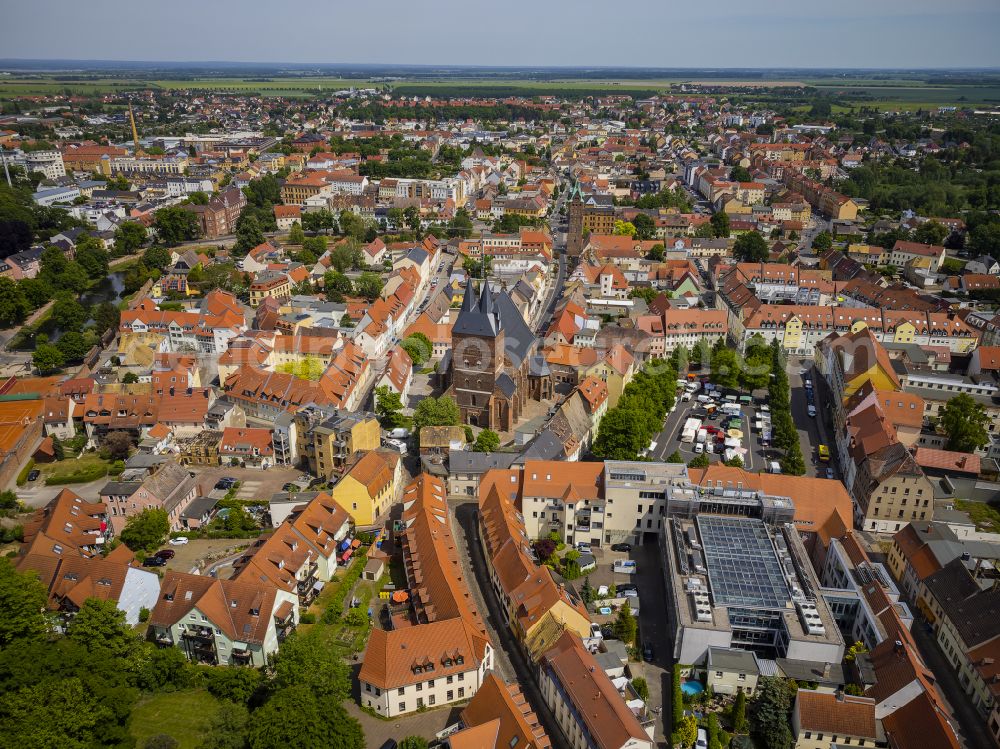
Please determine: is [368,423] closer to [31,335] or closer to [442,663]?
[442,663]

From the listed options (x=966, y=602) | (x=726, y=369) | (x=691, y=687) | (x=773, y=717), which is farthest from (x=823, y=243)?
(x=773, y=717)

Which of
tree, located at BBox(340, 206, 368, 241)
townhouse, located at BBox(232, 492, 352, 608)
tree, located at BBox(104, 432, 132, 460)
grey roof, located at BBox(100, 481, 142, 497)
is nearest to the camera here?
townhouse, located at BBox(232, 492, 352, 608)

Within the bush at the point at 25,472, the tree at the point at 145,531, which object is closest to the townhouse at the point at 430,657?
the tree at the point at 145,531

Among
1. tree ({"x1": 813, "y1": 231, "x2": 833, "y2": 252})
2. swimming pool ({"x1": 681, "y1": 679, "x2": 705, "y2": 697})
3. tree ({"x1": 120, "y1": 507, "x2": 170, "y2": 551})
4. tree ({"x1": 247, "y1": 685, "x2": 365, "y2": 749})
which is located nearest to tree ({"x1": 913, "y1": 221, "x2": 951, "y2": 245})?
tree ({"x1": 813, "y1": 231, "x2": 833, "y2": 252})

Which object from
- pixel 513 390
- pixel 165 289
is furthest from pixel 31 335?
pixel 513 390

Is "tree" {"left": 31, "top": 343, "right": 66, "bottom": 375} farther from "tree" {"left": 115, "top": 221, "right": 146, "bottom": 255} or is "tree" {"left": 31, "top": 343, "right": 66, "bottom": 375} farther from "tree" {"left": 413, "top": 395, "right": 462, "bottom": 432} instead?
"tree" {"left": 115, "top": 221, "right": 146, "bottom": 255}

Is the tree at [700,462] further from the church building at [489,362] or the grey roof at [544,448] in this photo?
the church building at [489,362]
